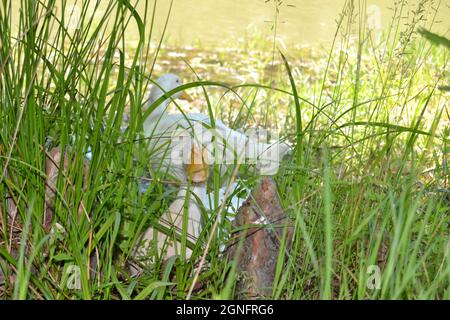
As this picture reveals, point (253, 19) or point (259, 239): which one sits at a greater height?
point (253, 19)

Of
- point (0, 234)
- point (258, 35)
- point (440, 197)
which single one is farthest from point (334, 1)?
point (0, 234)

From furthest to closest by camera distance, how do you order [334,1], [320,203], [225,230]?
[334,1] → [225,230] → [320,203]

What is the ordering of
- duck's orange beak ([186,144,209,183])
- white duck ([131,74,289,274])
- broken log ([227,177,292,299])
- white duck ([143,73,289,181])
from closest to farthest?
broken log ([227,177,292,299]) < white duck ([131,74,289,274]) < white duck ([143,73,289,181]) < duck's orange beak ([186,144,209,183])

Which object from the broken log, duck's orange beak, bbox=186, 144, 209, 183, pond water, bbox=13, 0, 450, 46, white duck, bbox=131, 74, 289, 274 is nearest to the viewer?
the broken log

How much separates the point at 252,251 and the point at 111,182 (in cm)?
38

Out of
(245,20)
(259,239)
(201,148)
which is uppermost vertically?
(245,20)

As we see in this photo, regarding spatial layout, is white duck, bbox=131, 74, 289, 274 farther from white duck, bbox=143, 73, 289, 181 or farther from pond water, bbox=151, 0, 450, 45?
pond water, bbox=151, 0, 450, 45

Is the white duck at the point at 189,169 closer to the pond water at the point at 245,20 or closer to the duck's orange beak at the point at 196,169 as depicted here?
the duck's orange beak at the point at 196,169

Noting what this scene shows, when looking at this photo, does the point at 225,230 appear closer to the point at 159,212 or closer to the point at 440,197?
the point at 159,212

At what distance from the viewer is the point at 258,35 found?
595 centimetres

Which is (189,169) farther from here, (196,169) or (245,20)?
(245,20)

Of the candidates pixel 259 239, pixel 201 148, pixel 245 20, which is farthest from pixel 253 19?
pixel 259 239

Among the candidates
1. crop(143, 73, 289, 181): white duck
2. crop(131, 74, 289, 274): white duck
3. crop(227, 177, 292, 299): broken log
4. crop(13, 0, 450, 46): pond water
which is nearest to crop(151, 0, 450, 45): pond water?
crop(13, 0, 450, 46): pond water

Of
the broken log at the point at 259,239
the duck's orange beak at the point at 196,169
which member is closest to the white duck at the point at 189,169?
the duck's orange beak at the point at 196,169
